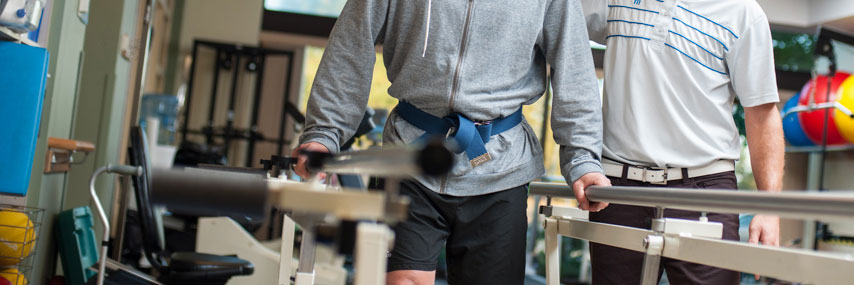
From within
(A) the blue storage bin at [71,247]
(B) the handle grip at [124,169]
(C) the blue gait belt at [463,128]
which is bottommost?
A: (A) the blue storage bin at [71,247]

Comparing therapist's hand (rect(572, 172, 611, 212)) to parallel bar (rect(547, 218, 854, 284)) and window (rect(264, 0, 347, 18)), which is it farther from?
window (rect(264, 0, 347, 18))

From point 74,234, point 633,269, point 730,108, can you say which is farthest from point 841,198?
point 74,234

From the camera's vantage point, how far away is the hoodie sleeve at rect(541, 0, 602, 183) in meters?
1.57

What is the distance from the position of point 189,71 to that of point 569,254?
13.0 feet

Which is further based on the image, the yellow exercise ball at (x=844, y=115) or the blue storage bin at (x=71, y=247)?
the yellow exercise ball at (x=844, y=115)

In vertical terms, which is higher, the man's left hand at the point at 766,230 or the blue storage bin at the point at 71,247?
the man's left hand at the point at 766,230

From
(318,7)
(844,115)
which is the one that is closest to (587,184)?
(844,115)

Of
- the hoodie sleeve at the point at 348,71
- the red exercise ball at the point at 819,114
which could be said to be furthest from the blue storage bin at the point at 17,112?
the red exercise ball at the point at 819,114

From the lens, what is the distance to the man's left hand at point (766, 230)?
1724 millimetres

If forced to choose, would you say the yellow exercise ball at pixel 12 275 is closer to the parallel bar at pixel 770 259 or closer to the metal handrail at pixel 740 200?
the metal handrail at pixel 740 200

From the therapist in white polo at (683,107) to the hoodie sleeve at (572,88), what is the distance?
215mm

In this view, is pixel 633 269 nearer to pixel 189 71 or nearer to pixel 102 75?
pixel 102 75

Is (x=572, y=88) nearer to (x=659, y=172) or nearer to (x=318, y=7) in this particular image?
(x=659, y=172)

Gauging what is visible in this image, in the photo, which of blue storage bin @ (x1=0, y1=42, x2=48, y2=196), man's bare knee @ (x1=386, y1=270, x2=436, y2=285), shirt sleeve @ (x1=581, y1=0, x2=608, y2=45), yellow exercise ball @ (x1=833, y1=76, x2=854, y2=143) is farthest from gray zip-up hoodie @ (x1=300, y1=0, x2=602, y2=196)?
yellow exercise ball @ (x1=833, y1=76, x2=854, y2=143)
